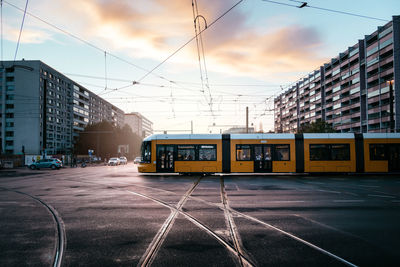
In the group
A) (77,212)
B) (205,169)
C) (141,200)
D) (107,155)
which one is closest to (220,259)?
(77,212)

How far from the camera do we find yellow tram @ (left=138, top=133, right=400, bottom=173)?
19.3 meters

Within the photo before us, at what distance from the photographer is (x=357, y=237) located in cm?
509

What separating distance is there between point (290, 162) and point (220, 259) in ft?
54.2

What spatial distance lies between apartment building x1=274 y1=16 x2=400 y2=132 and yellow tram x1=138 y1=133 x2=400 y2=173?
22.9 m

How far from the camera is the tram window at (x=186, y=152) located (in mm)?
19547

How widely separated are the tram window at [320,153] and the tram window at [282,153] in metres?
1.66

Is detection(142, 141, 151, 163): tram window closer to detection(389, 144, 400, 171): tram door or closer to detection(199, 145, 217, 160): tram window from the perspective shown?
detection(199, 145, 217, 160): tram window

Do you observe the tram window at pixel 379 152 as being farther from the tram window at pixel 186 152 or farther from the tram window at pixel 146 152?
the tram window at pixel 146 152

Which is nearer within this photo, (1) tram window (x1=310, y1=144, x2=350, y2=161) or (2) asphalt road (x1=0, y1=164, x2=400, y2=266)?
(2) asphalt road (x1=0, y1=164, x2=400, y2=266)

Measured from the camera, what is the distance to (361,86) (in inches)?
2549

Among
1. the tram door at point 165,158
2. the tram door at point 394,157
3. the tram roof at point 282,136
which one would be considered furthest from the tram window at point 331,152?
the tram door at point 165,158

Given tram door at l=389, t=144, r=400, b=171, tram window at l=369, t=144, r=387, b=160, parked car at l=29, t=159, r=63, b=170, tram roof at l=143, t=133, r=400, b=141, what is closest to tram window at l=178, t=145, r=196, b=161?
tram roof at l=143, t=133, r=400, b=141

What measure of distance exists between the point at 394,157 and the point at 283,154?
7.71m

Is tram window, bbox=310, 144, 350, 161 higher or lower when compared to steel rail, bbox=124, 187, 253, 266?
higher
